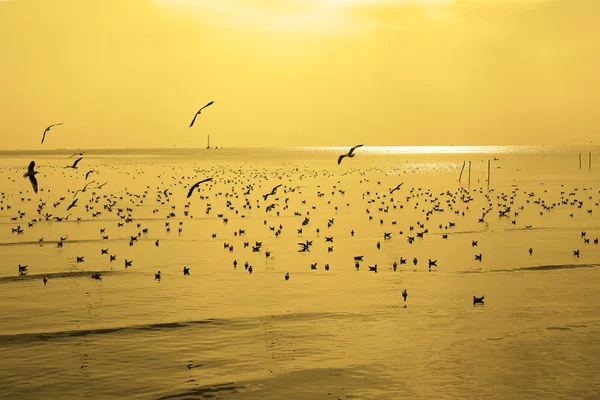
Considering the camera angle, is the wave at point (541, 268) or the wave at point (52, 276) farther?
the wave at point (541, 268)

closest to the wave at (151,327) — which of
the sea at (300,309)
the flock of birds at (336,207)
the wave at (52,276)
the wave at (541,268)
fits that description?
the sea at (300,309)

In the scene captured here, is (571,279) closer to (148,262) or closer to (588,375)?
(588,375)

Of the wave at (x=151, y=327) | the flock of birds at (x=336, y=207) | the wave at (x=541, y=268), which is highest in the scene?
the flock of birds at (x=336, y=207)

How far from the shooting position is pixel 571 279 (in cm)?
3481

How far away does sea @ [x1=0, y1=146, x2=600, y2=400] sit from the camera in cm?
2150

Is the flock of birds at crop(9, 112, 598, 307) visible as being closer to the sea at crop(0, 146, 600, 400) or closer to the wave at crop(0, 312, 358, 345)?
the sea at crop(0, 146, 600, 400)

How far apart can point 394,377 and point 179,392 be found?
6348 millimetres

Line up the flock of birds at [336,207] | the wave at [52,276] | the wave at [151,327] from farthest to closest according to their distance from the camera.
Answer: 1. the flock of birds at [336,207]
2. the wave at [52,276]
3. the wave at [151,327]

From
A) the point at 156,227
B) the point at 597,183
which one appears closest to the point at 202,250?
the point at 156,227

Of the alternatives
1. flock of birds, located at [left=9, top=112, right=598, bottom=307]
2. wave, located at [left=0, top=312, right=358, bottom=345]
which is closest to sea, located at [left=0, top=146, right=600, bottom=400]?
wave, located at [left=0, top=312, right=358, bottom=345]

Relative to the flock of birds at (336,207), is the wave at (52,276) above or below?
below

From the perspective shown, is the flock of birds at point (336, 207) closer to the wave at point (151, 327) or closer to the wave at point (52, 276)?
the wave at point (52, 276)

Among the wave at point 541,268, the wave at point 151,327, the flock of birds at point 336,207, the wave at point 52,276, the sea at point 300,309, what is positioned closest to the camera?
the sea at point 300,309

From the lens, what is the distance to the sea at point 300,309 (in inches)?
846
